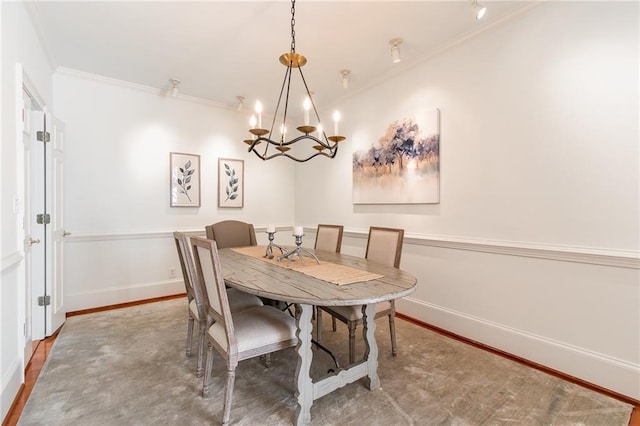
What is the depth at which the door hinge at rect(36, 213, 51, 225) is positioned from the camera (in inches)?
103

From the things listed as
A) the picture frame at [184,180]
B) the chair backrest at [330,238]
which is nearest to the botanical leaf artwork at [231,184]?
the picture frame at [184,180]

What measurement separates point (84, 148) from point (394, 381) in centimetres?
394

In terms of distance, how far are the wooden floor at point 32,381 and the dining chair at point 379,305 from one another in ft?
4.60

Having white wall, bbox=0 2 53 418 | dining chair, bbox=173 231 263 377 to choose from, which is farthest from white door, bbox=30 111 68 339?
dining chair, bbox=173 231 263 377

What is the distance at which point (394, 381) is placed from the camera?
200 centimetres

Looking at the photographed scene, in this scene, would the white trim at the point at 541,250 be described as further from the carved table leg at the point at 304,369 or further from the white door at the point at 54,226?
the white door at the point at 54,226

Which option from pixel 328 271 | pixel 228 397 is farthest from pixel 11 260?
pixel 328 271

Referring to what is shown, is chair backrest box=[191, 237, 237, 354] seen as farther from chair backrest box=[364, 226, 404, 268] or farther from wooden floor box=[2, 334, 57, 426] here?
chair backrest box=[364, 226, 404, 268]

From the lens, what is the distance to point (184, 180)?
3.99 metres

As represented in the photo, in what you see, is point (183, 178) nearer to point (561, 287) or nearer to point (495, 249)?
point (495, 249)

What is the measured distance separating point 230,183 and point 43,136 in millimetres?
2121

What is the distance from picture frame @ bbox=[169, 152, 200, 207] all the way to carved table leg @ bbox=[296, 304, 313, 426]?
2.99m

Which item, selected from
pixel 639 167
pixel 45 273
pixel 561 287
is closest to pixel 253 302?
pixel 45 273

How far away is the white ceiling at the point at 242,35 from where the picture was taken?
7.35 feet
